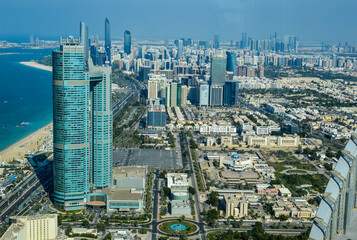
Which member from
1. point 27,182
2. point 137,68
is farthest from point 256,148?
point 137,68

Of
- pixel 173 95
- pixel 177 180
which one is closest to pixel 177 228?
pixel 177 180

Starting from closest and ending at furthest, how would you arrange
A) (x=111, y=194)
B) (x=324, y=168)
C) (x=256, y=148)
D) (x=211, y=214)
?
(x=211, y=214)
(x=111, y=194)
(x=324, y=168)
(x=256, y=148)

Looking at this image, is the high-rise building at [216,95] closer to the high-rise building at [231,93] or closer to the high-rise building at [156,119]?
the high-rise building at [231,93]

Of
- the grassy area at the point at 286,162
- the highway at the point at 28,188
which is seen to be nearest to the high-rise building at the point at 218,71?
the grassy area at the point at 286,162

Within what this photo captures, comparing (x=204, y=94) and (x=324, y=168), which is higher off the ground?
(x=204, y=94)

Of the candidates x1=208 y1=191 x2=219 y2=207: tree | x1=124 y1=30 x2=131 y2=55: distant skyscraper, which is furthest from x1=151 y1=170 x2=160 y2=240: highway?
x1=124 y1=30 x2=131 y2=55: distant skyscraper

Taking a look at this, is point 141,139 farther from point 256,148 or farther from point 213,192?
point 213,192
